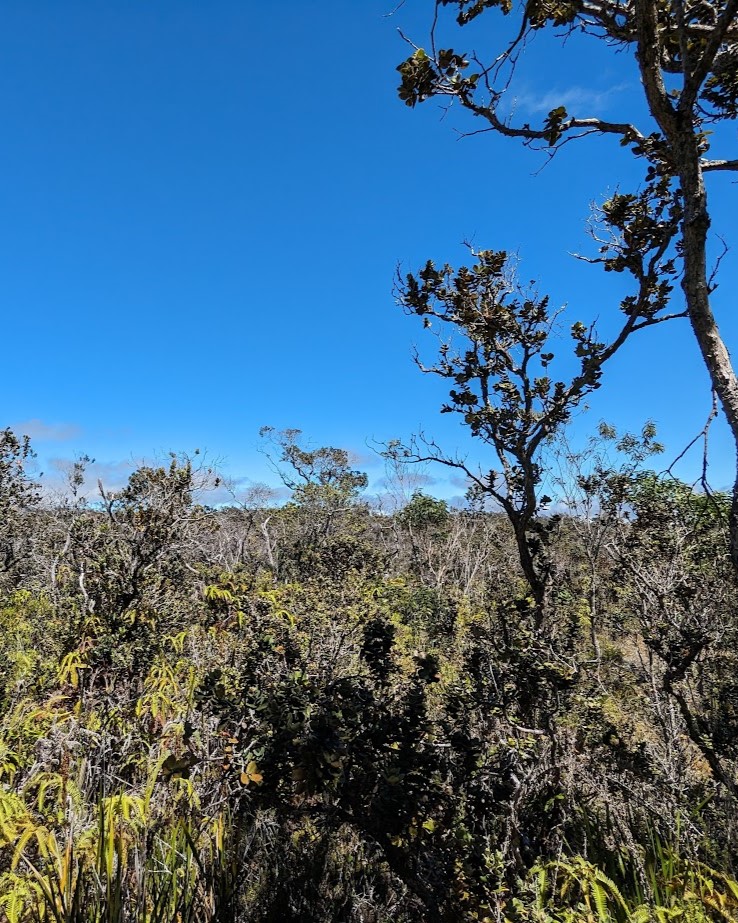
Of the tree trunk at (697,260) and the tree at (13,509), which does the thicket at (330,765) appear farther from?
the tree at (13,509)

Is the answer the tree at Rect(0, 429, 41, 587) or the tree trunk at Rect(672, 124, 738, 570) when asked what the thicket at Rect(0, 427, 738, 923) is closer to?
the tree trunk at Rect(672, 124, 738, 570)

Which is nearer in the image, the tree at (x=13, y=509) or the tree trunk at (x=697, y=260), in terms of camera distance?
the tree trunk at (x=697, y=260)

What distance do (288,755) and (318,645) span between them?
125 cm

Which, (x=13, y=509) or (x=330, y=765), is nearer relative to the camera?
(x=330, y=765)

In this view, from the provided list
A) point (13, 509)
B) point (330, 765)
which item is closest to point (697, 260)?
point (330, 765)

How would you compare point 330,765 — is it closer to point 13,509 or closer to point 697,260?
point 697,260

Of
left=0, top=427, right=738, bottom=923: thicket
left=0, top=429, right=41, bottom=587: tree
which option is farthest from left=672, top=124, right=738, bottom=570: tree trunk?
left=0, top=429, right=41, bottom=587: tree

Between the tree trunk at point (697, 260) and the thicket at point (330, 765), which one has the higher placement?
the tree trunk at point (697, 260)

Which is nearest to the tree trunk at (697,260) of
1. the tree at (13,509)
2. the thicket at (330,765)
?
the thicket at (330,765)

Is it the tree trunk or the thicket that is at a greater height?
the tree trunk

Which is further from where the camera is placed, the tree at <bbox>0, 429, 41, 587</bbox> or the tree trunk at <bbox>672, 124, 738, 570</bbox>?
the tree at <bbox>0, 429, 41, 587</bbox>

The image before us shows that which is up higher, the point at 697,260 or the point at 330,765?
the point at 697,260

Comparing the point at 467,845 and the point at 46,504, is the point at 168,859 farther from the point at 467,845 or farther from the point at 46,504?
the point at 46,504

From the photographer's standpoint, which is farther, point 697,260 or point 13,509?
point 13,509
